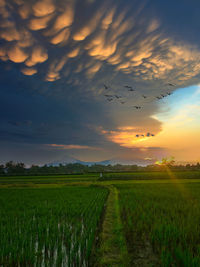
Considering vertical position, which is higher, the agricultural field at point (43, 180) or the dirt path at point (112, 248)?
the dirt path at point (112, 248)

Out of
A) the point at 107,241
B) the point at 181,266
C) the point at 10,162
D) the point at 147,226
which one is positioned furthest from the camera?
the point at 10,162

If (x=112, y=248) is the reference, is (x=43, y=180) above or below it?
below

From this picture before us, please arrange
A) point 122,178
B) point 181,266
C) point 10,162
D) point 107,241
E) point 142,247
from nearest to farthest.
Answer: point 181,266 → point 142,247 → point 107,241 → point 122,178 → point 10,162

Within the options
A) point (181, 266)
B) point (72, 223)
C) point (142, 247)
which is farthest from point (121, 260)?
point (72, 223)

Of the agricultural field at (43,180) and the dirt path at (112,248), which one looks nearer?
the dirt path at (112,248)

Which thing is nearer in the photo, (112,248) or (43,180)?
(112,248)

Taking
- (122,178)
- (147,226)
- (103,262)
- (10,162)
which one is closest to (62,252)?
(103,262)

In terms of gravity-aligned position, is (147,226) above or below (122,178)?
above

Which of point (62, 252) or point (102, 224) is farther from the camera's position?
point (102, 224)

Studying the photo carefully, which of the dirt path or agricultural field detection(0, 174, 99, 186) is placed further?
agricultural field detection(0, 174, 99, 186)

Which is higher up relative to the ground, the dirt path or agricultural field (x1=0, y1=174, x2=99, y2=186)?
the dirt path

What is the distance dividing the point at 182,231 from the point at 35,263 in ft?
15.4

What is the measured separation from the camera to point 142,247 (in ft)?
15.9

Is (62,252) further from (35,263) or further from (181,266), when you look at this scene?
(181,266)
